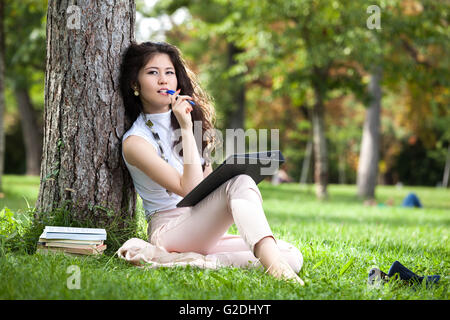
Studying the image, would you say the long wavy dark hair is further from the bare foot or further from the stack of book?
the bare foot

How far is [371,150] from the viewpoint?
13.5 meters

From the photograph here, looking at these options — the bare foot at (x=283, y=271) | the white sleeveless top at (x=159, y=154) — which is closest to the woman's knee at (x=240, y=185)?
the bare foot at (x=283, y=271)

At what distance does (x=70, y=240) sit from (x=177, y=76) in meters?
1.40

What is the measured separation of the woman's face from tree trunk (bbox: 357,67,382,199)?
10.9 m

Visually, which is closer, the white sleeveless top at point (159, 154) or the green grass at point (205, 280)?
the green grass at point (205, 280)

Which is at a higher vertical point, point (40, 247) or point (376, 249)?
point (40, 247)

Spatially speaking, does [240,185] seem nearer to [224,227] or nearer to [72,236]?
[224,227]

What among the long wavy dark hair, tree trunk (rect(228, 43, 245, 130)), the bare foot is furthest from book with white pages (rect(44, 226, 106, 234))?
tree trunk (rect(228, 43, 245, 130))

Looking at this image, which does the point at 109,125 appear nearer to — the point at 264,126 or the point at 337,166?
the point at 264,126

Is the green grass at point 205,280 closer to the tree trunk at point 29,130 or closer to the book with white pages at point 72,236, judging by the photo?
the book with white pages at point 72,236

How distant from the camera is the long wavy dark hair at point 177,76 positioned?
131 inches

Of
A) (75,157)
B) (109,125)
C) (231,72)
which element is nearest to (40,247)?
(75,157)
